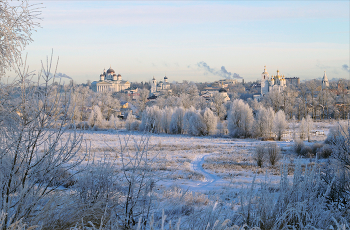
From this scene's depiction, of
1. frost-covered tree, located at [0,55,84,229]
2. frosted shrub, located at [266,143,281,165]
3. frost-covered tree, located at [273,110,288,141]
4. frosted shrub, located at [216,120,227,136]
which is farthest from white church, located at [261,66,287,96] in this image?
frost-covered tree, located at [0,55,84,229]

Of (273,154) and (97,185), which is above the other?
(97,185)

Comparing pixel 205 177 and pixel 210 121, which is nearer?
pixel 205 177

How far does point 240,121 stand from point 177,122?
899cm

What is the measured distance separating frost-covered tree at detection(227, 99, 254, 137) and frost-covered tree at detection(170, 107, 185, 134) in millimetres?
7248

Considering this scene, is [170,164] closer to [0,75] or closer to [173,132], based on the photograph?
[0,75]

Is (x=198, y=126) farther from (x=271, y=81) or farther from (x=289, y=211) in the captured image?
(x=271, y=81)

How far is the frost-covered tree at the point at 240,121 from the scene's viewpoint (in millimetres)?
37750

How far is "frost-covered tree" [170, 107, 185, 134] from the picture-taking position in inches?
1673

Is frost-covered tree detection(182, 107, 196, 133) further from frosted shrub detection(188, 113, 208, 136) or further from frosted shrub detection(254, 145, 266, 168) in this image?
frosted shrub detection(254, 145, 266, 168)

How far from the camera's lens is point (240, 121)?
38188 mm

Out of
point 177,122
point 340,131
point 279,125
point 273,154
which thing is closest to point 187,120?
point 177,122

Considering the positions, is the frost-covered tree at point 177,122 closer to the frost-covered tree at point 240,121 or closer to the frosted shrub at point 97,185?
the frost-covered tree at point 240,121

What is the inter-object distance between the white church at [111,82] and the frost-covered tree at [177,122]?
96.8 meters

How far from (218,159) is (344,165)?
1411cm
